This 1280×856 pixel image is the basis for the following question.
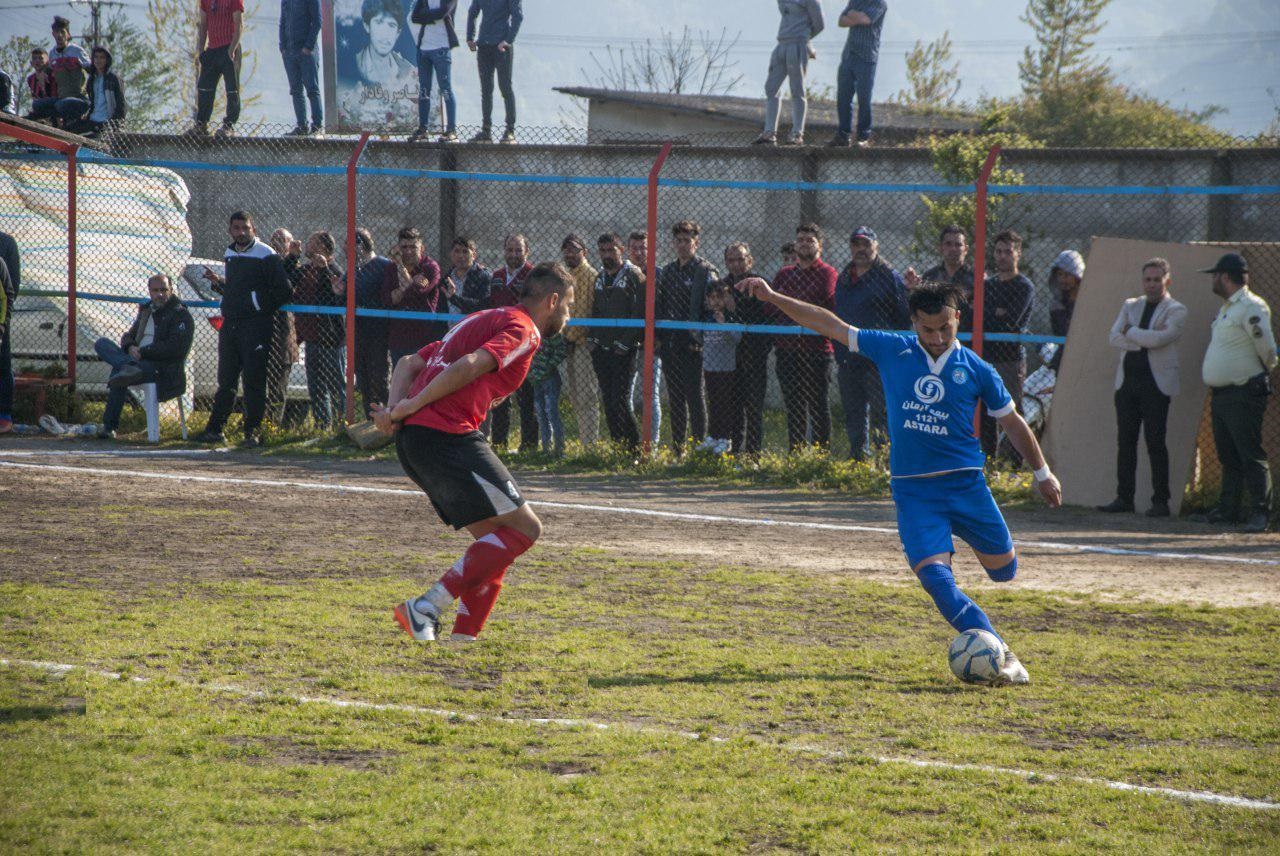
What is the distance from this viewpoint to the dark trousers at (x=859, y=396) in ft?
39.9

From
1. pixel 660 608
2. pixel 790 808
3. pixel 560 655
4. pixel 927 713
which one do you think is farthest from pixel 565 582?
pixel 790 808

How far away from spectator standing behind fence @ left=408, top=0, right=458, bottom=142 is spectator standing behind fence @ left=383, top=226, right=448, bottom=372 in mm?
4282

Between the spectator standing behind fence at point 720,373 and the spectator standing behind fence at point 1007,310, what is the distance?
216cm

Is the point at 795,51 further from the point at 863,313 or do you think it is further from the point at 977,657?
the point at 977,657

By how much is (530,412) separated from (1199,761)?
29.2 feet

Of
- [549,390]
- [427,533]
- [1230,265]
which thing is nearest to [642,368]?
[549,390]

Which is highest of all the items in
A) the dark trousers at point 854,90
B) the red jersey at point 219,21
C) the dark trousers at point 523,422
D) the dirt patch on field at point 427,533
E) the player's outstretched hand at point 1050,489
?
the red jersey at point 219,21

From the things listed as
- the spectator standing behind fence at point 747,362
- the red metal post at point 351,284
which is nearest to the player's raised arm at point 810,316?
the spectator standing behind fence at point 747,362

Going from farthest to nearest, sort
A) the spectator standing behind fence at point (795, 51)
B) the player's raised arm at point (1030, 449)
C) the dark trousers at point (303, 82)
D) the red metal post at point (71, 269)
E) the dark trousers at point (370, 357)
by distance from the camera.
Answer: the dark trousers at point (303, 82) → the spectator standing behind fence at point (795, 51) → the red metal post at point (71, 269) → the dark trousers at point (370, 357) → the player's raised arm at point (1030, 449)

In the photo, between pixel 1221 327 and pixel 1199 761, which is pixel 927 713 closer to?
pixel 1199 761

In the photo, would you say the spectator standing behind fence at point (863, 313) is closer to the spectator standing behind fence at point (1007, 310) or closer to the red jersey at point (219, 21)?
the spectator standing behind fence at point (1007, 310)

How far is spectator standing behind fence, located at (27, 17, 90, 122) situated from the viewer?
17938mm

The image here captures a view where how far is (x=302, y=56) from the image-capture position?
1869 cm

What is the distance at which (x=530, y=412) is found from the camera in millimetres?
13305
